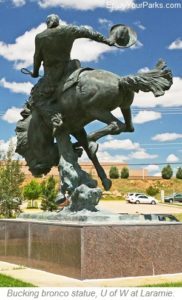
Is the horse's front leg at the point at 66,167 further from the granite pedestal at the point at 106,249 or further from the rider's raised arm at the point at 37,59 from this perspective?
the rider's raised arm at the point at 37,59

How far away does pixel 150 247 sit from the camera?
765 centimetres

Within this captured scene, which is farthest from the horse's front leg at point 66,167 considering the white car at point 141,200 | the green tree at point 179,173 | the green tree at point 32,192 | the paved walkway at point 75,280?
the green tree at point 179,173

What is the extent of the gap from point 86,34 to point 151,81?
1.47 metres

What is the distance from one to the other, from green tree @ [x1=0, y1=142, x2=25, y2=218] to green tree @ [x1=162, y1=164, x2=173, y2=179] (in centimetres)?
5380

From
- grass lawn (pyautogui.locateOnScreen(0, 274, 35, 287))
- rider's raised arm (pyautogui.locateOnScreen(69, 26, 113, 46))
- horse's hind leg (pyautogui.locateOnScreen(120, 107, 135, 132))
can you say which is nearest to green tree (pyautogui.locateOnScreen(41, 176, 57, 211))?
horse's hind leg (pyautogui.locateOnScreen(120, 107, 135, 132))

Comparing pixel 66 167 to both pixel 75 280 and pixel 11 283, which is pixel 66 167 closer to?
pixel 75 280

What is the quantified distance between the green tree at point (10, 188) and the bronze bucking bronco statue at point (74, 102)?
48.9 ft

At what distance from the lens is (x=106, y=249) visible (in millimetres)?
7262

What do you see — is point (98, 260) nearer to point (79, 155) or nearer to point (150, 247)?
point (150, 247)

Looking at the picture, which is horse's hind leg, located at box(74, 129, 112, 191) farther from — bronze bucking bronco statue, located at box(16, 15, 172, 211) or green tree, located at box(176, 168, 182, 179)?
green tree, located at box(176, 168, 182, 179)

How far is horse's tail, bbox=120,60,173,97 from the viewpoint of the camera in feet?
27.6
